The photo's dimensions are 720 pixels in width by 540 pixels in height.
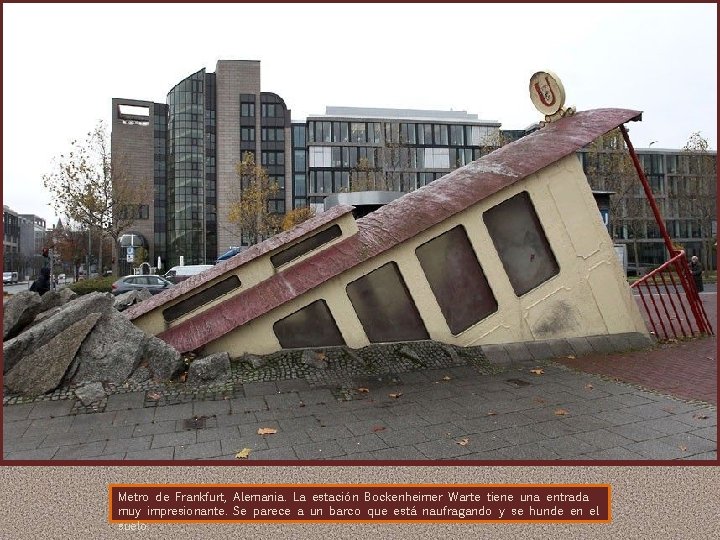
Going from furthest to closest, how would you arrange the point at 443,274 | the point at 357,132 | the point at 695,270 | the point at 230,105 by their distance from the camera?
the point at 357,132
the point at 230,105
the point at 695,270
the point at 443,274

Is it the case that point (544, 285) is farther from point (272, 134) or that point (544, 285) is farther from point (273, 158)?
point (272, 134)

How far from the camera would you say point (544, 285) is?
298 inches

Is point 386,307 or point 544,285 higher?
point 544,285

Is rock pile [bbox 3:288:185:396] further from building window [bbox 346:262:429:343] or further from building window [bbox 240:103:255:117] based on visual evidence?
building window [bbox 240:103:255:117]

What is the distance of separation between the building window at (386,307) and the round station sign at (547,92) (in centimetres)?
439

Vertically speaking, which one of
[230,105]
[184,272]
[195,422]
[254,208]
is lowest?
[195,422]

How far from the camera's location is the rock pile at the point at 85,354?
225 inches

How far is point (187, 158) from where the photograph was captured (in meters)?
58.8

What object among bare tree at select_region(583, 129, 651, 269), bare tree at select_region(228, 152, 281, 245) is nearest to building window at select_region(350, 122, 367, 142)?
bare tree at select_region(228, 152, 281, 245)

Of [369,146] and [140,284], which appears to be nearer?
[140,284]

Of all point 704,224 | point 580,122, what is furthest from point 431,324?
point 704,224

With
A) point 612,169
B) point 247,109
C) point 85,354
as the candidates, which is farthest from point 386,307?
point 247,109

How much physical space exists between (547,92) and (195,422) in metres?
7.85

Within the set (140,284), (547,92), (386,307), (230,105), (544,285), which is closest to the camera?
(386,307)
